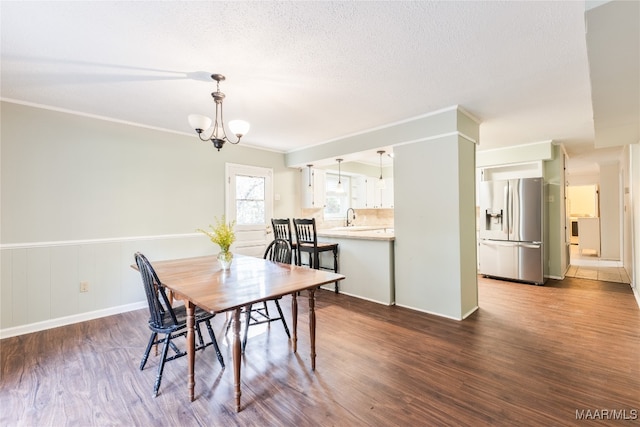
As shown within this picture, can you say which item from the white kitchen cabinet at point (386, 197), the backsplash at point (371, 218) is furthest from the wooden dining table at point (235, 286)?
the white kitchen cabinet at point (386, 197)

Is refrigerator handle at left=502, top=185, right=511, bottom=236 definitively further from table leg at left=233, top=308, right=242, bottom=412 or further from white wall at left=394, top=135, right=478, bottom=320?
table leg at left=233, top=308, right=242, bottom=412

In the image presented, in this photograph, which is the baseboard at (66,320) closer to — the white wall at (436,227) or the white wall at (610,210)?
the white wall at (436,227)

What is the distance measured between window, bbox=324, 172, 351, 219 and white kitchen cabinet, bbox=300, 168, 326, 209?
413 millimetres

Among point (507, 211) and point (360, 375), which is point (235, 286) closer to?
point (360, 375)

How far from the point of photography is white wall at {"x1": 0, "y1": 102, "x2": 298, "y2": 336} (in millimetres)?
2920

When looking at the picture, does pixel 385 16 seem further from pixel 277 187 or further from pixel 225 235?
pixel 277 187

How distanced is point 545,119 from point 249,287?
403 cm

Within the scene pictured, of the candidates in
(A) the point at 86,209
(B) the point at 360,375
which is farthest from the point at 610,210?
(A) the point at 86,209

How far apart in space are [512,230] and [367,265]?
273 cm

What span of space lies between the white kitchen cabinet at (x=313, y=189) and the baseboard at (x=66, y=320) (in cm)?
303

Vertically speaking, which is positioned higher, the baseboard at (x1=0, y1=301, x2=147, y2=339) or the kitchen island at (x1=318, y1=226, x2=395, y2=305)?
the kitchen island at (x1=318, y1=226, x2=395, y2=305)

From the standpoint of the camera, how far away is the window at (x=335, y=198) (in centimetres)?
612

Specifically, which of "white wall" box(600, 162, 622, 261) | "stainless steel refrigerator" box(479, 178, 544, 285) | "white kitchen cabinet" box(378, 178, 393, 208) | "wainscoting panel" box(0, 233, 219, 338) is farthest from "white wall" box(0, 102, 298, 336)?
"white wall" box(600, 162, 622, 261)

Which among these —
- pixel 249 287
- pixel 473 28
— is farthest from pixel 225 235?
pixel 473 28
